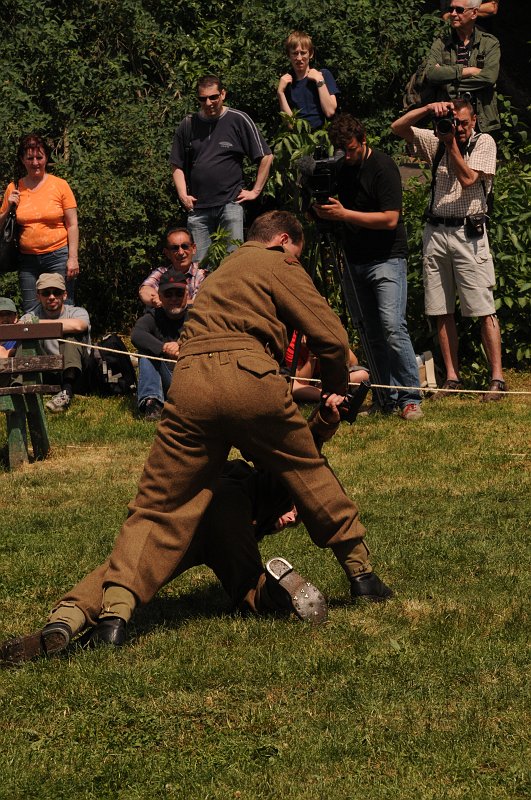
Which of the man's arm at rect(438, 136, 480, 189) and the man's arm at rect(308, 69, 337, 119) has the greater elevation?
the man's arm at rect(308, 69, 337, 119)

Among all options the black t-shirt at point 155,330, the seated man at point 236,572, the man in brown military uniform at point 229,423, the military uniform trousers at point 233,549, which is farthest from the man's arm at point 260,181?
the military uniform trousers at point 233,549

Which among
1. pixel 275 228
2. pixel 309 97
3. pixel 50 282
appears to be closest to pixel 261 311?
pixel 275 228

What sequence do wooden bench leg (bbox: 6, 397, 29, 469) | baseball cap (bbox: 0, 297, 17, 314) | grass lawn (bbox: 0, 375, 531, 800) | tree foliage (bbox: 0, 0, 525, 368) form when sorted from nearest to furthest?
grass lawn (bbox: 0, 375, 531, 800) < wooden bench leg (bbox: 6, 397, 29, 469) < baseball cap (bbox: 0, 297, 17, 314) < tree foliage (bbox: 0, 0, 525, 368)

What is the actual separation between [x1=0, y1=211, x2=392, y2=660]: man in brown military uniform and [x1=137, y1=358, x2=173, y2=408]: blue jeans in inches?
187

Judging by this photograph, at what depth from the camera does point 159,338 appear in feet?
34.8

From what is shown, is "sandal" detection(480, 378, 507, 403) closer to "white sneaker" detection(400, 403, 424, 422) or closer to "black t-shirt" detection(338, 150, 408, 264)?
"white sneaker" detection(400, 403, 424, 422)

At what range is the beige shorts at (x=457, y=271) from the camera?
10.4 m

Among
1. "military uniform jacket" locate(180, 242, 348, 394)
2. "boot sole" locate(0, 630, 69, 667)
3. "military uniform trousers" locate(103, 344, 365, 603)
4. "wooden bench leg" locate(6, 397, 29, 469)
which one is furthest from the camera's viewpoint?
"wooden bench leg" locate(6, 397, 29, 469)

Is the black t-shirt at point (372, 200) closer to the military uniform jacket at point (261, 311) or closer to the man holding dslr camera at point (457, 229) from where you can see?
the man holding dslr camera at point (457, 229)

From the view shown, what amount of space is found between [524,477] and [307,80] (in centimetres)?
463

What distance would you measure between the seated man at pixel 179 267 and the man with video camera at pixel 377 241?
127cm

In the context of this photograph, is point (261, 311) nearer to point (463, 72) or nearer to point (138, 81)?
point (463, 72)

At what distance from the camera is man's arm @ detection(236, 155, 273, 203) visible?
11.0 metres

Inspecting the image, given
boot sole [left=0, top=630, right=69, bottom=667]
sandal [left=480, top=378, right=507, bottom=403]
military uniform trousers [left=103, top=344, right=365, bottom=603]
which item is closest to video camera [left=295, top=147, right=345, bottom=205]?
sandal [left=480, top=378, right=507, bottom=403]
